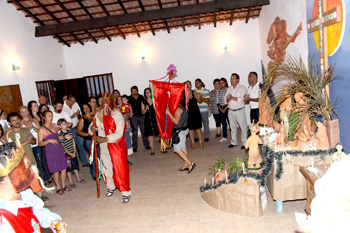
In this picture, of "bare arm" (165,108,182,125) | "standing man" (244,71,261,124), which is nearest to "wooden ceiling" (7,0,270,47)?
"standing man" (244,71,261,124)

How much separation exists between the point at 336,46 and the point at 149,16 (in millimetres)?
5351

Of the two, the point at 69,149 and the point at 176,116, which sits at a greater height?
the point at 176,116

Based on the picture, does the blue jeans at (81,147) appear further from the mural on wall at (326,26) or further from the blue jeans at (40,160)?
the mural on wall at (326,26)

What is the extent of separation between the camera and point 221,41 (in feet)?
27.7

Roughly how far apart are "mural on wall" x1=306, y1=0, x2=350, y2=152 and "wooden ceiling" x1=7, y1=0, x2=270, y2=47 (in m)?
3.86

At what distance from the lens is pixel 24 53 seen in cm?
740

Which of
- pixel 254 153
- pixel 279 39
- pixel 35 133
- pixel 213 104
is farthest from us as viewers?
pixel 213 104

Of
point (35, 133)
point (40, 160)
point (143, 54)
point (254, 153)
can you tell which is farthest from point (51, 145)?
point (143, 54)

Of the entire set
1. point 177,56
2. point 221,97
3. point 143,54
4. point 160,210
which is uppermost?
point 143,54

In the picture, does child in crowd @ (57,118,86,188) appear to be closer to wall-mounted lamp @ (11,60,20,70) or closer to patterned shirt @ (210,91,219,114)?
wall-mounted lamp @ (11,60,20,70)

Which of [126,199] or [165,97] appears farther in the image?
[165,97]

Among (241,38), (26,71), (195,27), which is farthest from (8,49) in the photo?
(241,38)

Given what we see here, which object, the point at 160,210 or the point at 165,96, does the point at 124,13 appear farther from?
the point at 160,210

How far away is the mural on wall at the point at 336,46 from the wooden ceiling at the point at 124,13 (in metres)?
3.86
